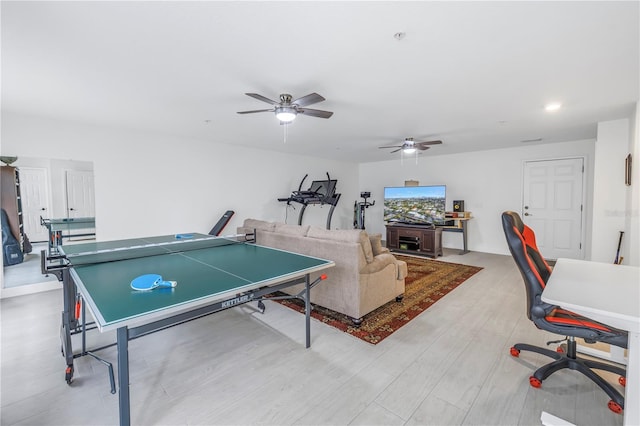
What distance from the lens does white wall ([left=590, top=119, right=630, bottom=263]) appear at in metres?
3.76

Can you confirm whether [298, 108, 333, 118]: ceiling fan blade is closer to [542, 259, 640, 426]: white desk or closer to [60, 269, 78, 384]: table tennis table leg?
[542, 259, 640, 426]: white desk

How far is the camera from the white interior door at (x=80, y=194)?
4.10 m

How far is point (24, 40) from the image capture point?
6.35 feet

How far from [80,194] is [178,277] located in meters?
3.58

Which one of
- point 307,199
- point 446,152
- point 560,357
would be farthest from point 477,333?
point 446,152

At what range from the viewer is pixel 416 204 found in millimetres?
6492

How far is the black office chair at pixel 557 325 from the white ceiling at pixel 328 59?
133 cm

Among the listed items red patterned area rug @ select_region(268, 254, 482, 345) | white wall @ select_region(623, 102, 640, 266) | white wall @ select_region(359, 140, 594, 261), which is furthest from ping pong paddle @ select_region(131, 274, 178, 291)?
white wall @ select_region(359, 140, 594, 261)

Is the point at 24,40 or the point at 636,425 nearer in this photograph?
the point at 636,425

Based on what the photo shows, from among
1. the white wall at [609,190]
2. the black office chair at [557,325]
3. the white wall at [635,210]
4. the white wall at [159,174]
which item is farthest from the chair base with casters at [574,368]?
the white wall at [159,174]

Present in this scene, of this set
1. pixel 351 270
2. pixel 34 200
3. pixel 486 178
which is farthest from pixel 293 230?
pixel 486 178

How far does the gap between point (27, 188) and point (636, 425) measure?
627 centimetres

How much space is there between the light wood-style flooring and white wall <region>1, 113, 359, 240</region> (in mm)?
2043

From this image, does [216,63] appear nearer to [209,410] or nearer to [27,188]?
[209,410]
